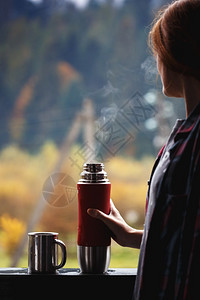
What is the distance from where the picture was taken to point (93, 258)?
128 centimetres

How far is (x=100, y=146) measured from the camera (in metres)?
1.50

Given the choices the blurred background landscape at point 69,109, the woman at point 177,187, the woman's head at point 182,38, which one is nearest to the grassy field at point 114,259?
the blurred background landscape at point 69,109

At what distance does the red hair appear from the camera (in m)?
1.00

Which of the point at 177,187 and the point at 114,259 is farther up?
the point at 177,187

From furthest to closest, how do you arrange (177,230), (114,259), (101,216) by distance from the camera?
(114,259), (101,216), (177,230)

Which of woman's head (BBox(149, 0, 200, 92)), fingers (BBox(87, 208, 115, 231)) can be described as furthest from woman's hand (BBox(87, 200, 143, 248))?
woman's head (BBox(149, 0, 200, 92))

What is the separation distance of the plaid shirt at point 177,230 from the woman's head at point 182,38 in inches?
4.0

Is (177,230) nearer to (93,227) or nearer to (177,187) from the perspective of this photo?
(177,187)

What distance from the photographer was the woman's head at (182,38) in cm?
100

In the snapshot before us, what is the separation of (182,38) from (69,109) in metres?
0.59

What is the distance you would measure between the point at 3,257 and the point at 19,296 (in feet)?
0.81

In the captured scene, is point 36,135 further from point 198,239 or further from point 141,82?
point 198,239

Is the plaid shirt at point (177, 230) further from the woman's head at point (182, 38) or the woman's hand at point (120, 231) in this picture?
the woman's hand at point (120, 231)

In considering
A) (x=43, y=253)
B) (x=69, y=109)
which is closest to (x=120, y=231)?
(x=43, y=253)
